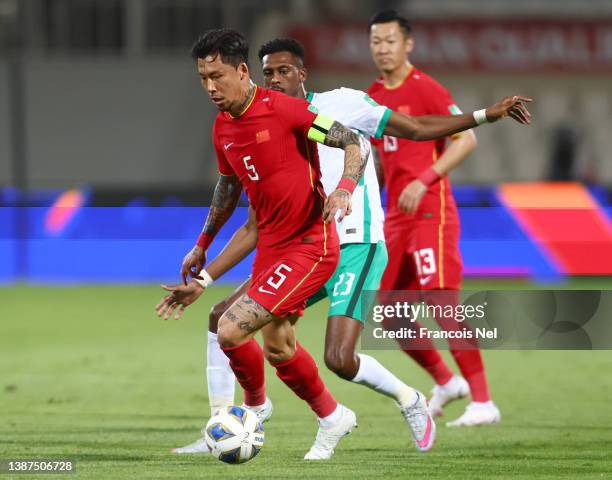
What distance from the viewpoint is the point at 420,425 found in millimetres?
7109

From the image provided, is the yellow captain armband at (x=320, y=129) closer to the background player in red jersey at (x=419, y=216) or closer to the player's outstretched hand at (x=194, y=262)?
the player's outstretched hand at (x=194, y=262)

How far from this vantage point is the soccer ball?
629 centimetres

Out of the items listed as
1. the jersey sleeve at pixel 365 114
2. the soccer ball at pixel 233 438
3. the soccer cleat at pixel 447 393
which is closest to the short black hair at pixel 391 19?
the jersey sleeve at pixel 365 114

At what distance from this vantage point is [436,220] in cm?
864

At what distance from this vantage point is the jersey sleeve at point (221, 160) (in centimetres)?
668

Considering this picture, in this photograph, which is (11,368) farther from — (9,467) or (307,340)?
(9,467)

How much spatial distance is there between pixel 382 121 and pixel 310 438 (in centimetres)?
192

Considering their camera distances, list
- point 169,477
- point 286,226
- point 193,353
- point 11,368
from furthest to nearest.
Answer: point 193,353
point 11,368
point 286,226
point 169,477

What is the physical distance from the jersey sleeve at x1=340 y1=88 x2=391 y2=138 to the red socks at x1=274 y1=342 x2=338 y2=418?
1223 mm

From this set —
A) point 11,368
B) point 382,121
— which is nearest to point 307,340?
point 11,368

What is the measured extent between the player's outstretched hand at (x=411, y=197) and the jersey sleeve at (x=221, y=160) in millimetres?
1318

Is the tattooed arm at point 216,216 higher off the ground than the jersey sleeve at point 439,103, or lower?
lower

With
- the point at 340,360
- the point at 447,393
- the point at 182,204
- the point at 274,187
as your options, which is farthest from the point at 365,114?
the point at 182,204

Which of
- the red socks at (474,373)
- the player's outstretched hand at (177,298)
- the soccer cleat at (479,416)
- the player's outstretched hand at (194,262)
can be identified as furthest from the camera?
the red socks at (474,373)
